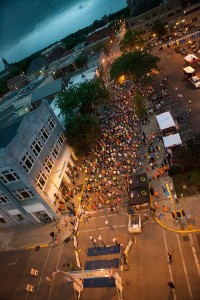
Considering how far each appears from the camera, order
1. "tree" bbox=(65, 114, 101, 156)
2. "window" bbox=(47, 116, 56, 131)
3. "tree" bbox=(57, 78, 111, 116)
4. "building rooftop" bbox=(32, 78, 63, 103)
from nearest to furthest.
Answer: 1. "window" bbox=(47, 116, 56, 131)
2. "tree" bbox=(65, 114, 101, 156)
3. "tree" bbox=(57, 78, 111, 116)
4. "building rooftop" bbox=(32, 78, 63, 103)

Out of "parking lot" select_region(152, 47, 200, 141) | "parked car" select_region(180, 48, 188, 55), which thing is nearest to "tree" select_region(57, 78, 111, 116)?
"parking lot" select_region(152, 47, 200, 141)

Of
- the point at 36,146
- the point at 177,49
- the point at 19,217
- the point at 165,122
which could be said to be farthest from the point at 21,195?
the point at 177,49

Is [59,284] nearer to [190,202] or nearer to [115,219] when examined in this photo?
[115,219]

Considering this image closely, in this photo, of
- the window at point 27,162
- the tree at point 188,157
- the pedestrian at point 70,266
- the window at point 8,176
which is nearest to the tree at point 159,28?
the tree at point 188,157

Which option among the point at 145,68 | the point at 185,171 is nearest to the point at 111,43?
the point at 145,68

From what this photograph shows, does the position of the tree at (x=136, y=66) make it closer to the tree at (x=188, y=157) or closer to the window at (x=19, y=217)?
the tree at (x=188, y=157)

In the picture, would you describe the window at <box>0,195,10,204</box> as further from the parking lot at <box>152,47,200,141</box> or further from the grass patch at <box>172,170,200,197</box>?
the parking lot at <box>152,47,200,141</box>
